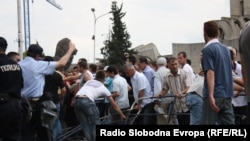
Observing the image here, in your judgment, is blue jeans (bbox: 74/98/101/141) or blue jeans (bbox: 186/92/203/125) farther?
blue jeans (bbox: 74/98/101/141)

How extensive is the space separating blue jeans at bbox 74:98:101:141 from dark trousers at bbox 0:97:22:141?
2891mm

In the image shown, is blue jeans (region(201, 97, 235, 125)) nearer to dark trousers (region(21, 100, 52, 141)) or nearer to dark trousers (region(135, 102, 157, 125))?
dark trousers (region(21, 100, 52, 141))

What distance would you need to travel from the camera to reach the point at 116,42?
63.8 m

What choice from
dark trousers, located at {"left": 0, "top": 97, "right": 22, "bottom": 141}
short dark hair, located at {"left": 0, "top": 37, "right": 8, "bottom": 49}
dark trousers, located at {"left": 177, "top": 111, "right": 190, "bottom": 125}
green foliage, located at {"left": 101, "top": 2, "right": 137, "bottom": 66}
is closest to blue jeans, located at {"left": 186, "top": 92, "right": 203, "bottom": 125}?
dark trousers, located at {"left": 177, "top": 111, "right": 190, "bottom": 125}

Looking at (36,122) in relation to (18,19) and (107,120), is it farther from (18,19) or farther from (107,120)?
(18,19)

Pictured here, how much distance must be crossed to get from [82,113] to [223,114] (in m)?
3.81

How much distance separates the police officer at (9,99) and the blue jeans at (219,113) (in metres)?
2.59

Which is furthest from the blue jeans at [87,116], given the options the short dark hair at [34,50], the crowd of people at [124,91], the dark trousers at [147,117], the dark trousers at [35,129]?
the short dark hair at [34,50]

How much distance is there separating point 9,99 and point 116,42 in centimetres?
5649

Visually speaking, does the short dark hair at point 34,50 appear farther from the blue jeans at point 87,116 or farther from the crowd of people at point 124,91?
the blue jeans at point 87,116

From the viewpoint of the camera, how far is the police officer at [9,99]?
7.31m

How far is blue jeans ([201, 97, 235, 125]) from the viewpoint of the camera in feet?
23.6

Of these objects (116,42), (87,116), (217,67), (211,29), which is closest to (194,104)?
(217,67)

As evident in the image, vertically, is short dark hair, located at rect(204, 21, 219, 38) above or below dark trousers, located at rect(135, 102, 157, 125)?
above
